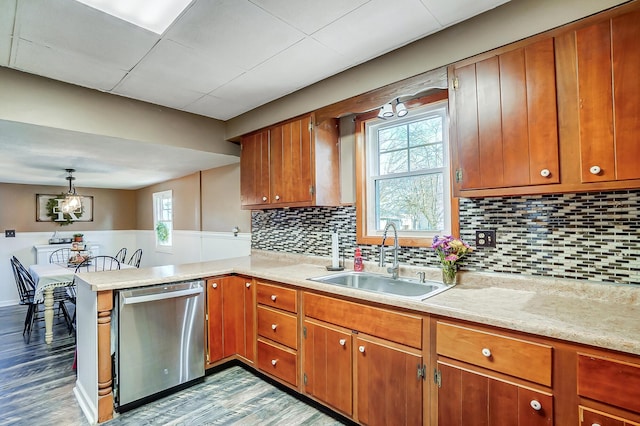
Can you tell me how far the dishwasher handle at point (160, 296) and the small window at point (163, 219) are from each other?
340 centimetres

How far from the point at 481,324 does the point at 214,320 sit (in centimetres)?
199

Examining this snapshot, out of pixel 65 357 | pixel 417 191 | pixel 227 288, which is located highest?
pixel 417 191

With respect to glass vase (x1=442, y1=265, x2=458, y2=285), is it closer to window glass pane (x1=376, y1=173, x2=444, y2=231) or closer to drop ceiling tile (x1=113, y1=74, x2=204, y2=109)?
window glass pane (x1=376, y1=173, x2=444, y2=231)

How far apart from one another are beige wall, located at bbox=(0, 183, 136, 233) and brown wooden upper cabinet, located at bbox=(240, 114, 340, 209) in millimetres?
4916

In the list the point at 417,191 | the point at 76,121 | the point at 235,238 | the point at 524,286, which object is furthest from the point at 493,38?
the point at 235,238

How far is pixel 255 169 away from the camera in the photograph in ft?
10.6

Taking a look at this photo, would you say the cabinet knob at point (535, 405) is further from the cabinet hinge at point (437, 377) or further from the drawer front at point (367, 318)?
the drawer front at point (367, 318)

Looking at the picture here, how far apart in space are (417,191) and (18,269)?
4588mm

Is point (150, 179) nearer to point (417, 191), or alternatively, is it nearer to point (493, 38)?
point (417, 191)

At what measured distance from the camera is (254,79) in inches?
101

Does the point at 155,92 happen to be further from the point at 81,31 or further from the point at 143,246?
the point at 143,246

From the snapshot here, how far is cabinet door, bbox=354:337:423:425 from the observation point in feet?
5.41

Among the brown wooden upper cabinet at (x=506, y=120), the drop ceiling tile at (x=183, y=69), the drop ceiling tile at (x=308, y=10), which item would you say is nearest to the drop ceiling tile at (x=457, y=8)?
the brown wooden upper cabinet at (x=506, y=120)

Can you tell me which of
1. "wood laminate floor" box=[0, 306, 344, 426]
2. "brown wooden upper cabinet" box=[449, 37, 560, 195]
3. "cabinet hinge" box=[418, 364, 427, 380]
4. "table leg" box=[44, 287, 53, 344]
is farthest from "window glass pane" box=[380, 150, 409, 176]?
"table leg" box=[44, 287, 53, 344]
